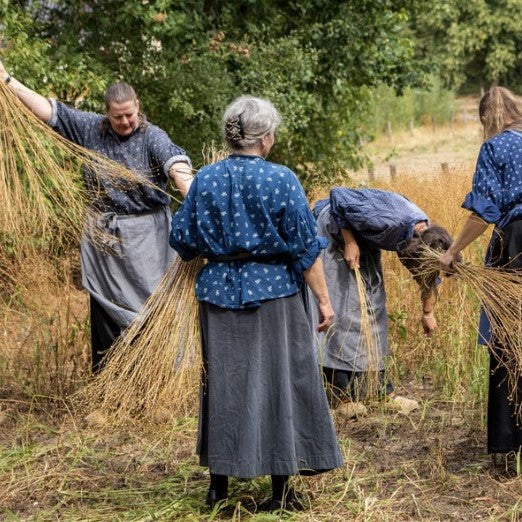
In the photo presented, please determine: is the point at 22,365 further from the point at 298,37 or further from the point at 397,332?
the point at 298,37

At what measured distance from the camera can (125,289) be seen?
19.0 ft

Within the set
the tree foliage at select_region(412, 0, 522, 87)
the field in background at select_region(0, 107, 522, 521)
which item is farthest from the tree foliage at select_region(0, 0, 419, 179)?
the tree foliage at select_region(412, 0, 522, 87)

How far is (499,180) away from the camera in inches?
185

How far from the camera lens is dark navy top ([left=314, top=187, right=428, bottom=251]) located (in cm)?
543

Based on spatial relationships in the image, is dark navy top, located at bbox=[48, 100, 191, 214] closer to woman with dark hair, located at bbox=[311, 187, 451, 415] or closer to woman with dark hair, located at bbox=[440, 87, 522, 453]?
woman with dark hair, located at bbox=[311, 187, 451, 415]

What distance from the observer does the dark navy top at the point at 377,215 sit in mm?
5434

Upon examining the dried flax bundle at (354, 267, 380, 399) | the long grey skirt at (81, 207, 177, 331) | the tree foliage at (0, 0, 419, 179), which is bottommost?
the dried flax bundle at (354, 267, 380, 399)

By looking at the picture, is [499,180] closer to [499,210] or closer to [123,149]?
[499,210]

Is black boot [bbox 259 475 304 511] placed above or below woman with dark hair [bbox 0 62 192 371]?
below

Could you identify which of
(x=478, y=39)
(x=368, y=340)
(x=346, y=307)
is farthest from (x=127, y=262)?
(x=478, y=39)

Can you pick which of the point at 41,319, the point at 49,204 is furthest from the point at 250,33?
the point at 49,204

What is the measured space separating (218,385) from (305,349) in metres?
0.35

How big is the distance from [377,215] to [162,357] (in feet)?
4.70

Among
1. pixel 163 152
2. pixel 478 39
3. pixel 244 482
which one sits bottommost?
pixel 244 482
